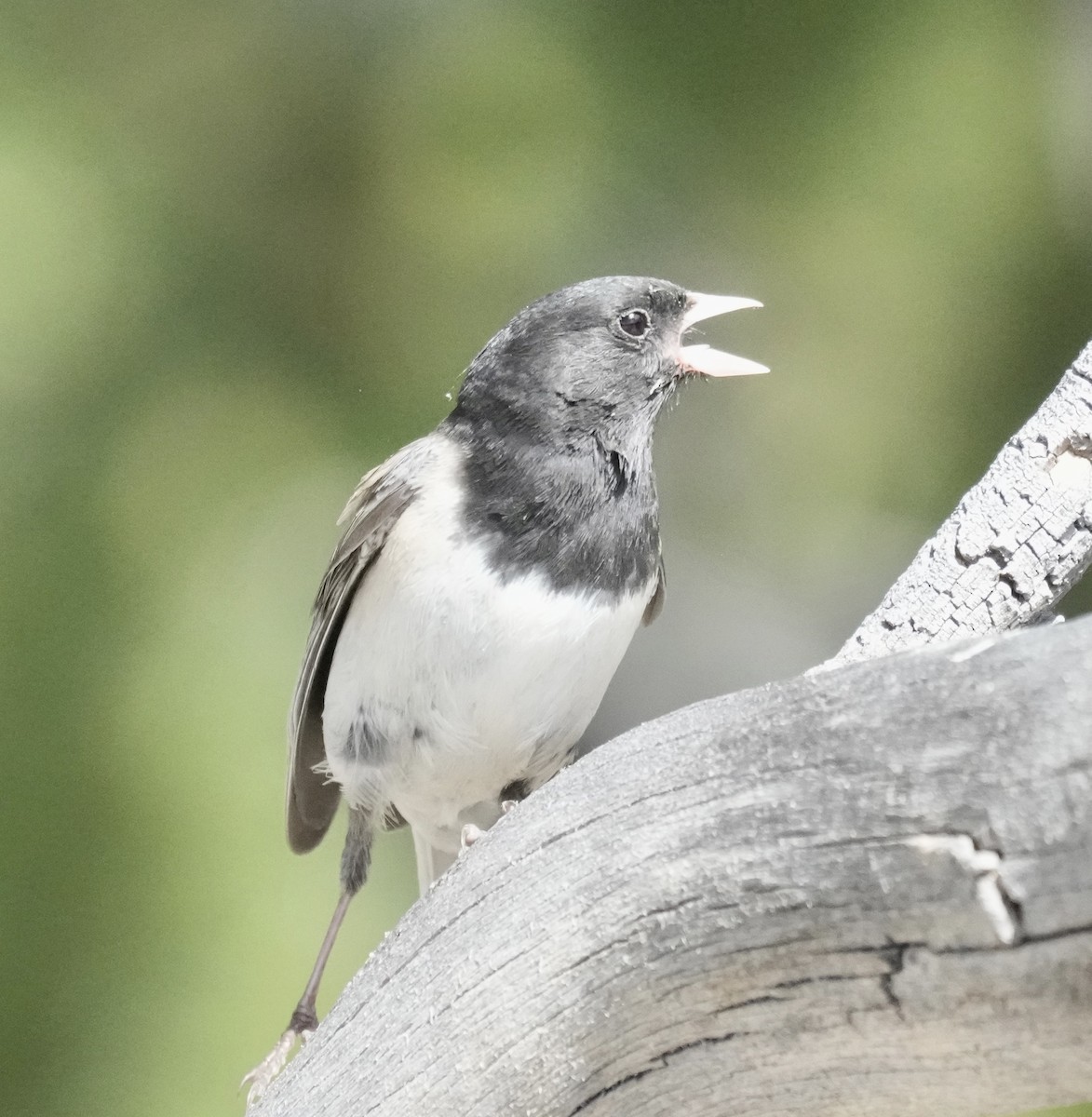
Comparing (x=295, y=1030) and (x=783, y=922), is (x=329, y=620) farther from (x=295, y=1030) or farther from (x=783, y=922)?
(x=783, y=922)

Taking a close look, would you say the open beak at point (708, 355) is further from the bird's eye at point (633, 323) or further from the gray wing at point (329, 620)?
the gray wing at point (329, 620)

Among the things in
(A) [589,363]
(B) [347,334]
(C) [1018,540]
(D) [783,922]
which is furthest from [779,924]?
(B) [347,334]

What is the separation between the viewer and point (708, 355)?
4.16 feet

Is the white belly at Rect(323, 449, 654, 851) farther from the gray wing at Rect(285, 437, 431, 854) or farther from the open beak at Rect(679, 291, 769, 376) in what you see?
the open beak at Rect(679, 291, 769, 376)

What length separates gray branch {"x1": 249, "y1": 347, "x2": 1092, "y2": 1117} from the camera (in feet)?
1.93

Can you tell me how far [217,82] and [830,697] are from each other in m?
1.56

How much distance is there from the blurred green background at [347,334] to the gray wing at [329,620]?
352 millimetres

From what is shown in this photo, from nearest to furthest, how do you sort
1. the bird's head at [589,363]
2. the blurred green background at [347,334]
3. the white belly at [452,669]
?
the white belly at [452,669], the bird's head at [589,363], the blurred green background at [347,334]

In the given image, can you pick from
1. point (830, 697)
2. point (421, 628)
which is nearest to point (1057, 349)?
point (421, 628)

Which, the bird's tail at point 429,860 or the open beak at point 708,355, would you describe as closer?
the open beak at point 708,355

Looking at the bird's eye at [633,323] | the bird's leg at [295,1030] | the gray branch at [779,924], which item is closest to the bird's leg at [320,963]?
the bird's leg at [295,1030]

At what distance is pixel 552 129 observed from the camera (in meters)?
1.82

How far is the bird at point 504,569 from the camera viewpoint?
3.61 feet

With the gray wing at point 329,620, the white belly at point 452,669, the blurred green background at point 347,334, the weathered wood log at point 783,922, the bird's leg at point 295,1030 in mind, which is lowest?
the weathered wood log at point 783,922
